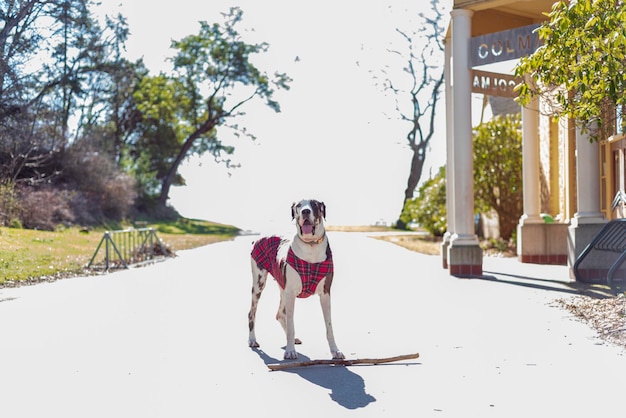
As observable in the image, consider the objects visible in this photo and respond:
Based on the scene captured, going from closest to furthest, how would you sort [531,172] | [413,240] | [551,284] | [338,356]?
1. [338,356]
2. [551,284]
3. [531,172]
4. [413,240]

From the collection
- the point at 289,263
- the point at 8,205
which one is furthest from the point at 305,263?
the point at 8,205

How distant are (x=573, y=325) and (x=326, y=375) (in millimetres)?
3863

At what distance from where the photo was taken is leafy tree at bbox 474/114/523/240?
24266mm

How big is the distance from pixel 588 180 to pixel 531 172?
5.65 metres

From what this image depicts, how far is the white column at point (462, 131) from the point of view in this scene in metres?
15.8

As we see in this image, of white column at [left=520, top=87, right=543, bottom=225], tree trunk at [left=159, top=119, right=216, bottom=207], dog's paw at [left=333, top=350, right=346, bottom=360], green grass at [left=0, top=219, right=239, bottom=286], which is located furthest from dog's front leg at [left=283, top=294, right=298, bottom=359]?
tree trunk at [left=159, top=119, right=216, bottom=207]

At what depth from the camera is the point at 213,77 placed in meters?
51.3

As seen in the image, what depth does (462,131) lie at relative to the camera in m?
15.9

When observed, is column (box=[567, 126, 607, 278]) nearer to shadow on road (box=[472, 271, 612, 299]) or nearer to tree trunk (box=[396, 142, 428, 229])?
shadow on road (box=[472, 271, 612, 299])

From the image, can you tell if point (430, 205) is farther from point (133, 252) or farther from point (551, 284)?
point (551, 284)

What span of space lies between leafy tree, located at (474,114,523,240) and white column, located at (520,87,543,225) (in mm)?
4774

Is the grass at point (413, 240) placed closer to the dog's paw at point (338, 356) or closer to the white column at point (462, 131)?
the white column at point (462, 131)

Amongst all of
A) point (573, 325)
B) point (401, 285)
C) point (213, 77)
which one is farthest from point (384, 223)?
point (573, 325)

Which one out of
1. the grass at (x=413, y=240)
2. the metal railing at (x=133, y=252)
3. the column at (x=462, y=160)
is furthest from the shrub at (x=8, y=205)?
the column at (x=462, y=160)
